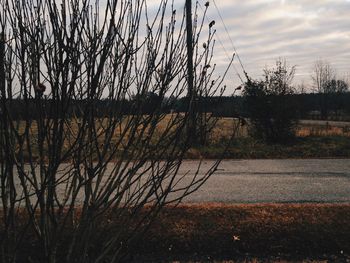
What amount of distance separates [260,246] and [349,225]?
1.28 metres

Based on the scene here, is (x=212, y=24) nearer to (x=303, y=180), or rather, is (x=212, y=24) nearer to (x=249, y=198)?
(x=249, y=198)

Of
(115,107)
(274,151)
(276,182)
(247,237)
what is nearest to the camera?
(115,107)

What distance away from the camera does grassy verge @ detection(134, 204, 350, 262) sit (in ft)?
16.3

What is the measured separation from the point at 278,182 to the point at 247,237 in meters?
4.12

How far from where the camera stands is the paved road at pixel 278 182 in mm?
7586

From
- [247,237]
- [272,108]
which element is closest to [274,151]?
[272,108]

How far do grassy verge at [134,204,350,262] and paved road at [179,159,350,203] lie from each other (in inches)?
66.3

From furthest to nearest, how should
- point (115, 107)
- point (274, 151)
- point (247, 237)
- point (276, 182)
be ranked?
point (274, 151) → point (276, 182) → point (247, 237) → point (115, 107)

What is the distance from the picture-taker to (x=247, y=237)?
521 centimetres

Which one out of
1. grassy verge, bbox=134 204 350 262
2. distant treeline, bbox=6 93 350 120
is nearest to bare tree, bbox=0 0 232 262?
distant treeline, bbox=6 93 350 120

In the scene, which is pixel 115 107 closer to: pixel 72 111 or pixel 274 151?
pixel 72 111

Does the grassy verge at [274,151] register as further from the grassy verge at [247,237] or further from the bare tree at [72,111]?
the bare tree at [72,111]

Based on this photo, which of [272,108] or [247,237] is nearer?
[247,237]

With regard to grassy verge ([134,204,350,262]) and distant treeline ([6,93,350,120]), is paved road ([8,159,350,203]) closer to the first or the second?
grassy verge ([134,204,350,262])
